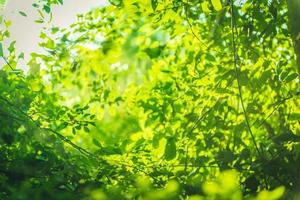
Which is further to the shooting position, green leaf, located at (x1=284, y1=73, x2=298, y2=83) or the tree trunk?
green leaf, located at (x1=284, y1=73, x2=298, y2=83)

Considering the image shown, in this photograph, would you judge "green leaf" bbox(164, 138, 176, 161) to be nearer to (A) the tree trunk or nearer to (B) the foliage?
(B) the foliage

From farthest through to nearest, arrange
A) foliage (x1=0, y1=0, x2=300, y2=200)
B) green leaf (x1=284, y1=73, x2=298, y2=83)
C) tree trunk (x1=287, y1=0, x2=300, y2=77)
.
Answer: green leaf (x1=284, y1=73, x2=298, y2=83), foliage (x1=0, y1=0, x2=300, y2=200), tree trunk (x1=287, y1=0, x2=300, y2=77)

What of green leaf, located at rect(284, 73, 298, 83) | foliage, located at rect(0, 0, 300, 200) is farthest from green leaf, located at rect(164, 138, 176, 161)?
green leaf, located at rect(284, 73, 298, 83)

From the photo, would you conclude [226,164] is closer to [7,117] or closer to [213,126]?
[213,126]

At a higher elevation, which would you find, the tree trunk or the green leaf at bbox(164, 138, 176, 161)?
the tree trunk

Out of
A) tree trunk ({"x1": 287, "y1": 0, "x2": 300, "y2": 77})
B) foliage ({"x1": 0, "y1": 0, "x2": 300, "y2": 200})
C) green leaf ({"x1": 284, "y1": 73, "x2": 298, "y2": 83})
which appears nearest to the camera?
tree trunk ({"x1": 287, "y1": 0, "x2": 300, "y2": 77})

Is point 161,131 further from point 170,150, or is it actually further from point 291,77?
point 291,77

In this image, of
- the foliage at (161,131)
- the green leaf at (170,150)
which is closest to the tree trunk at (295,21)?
the foliage at (161,131)

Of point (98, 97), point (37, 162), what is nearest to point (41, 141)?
point (37, 162)

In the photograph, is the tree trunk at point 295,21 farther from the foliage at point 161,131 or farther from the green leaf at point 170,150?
the green leaf at point 170,150

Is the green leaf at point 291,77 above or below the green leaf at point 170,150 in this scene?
above

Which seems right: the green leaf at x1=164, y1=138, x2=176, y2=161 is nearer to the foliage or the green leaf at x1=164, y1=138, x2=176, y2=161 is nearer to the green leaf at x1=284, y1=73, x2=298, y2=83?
the foliage

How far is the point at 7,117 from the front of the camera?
7.54 ft

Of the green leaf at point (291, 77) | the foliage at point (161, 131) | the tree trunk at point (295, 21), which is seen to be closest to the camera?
the tree trunk at point (295, 21)
